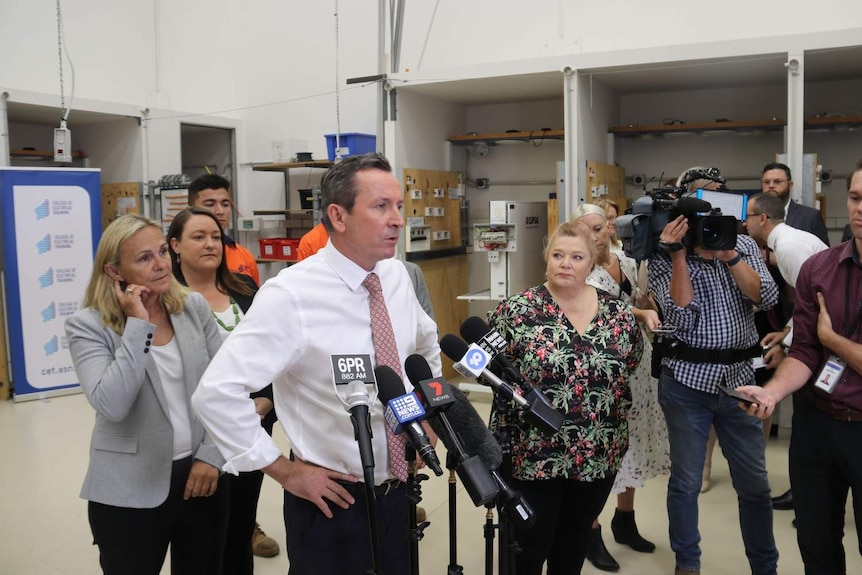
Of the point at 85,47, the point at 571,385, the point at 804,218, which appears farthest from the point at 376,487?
the point at 85,47

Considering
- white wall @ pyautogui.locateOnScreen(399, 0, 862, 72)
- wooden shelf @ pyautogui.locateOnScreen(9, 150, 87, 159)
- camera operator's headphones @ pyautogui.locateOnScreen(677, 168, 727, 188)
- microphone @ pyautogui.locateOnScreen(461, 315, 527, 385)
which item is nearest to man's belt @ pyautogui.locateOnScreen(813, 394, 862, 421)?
camera operator's headphones @ pyautogui.locateOnScreen(677, 168, 727, 188)

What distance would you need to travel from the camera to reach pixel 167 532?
2.09 metres

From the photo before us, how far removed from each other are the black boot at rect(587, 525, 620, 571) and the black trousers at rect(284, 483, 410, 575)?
1688 mm

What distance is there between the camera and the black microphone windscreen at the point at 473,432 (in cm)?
154

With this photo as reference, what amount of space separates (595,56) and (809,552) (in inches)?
135

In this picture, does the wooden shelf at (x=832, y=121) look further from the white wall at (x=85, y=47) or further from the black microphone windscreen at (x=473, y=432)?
the white wall at (x=85, y=47)

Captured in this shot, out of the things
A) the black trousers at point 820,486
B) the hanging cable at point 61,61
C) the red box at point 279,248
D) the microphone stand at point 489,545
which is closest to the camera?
the microphone stand at point 489,545

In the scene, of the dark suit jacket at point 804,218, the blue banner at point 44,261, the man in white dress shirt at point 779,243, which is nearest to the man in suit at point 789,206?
the dark suit jacket at point 804,218

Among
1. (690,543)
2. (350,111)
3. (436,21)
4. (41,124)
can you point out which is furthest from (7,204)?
(690,543)

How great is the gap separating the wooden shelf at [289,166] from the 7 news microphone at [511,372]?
506cm

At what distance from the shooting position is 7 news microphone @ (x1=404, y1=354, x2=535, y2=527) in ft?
4.32

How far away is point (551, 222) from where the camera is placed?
5.28 meters

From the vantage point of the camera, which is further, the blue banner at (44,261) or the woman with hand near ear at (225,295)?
the blue banner at (44,261)

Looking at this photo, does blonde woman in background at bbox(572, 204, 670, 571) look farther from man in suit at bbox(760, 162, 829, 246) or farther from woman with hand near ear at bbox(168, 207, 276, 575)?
woman with hand near ear at bbox(168, 207, 276, 575)
